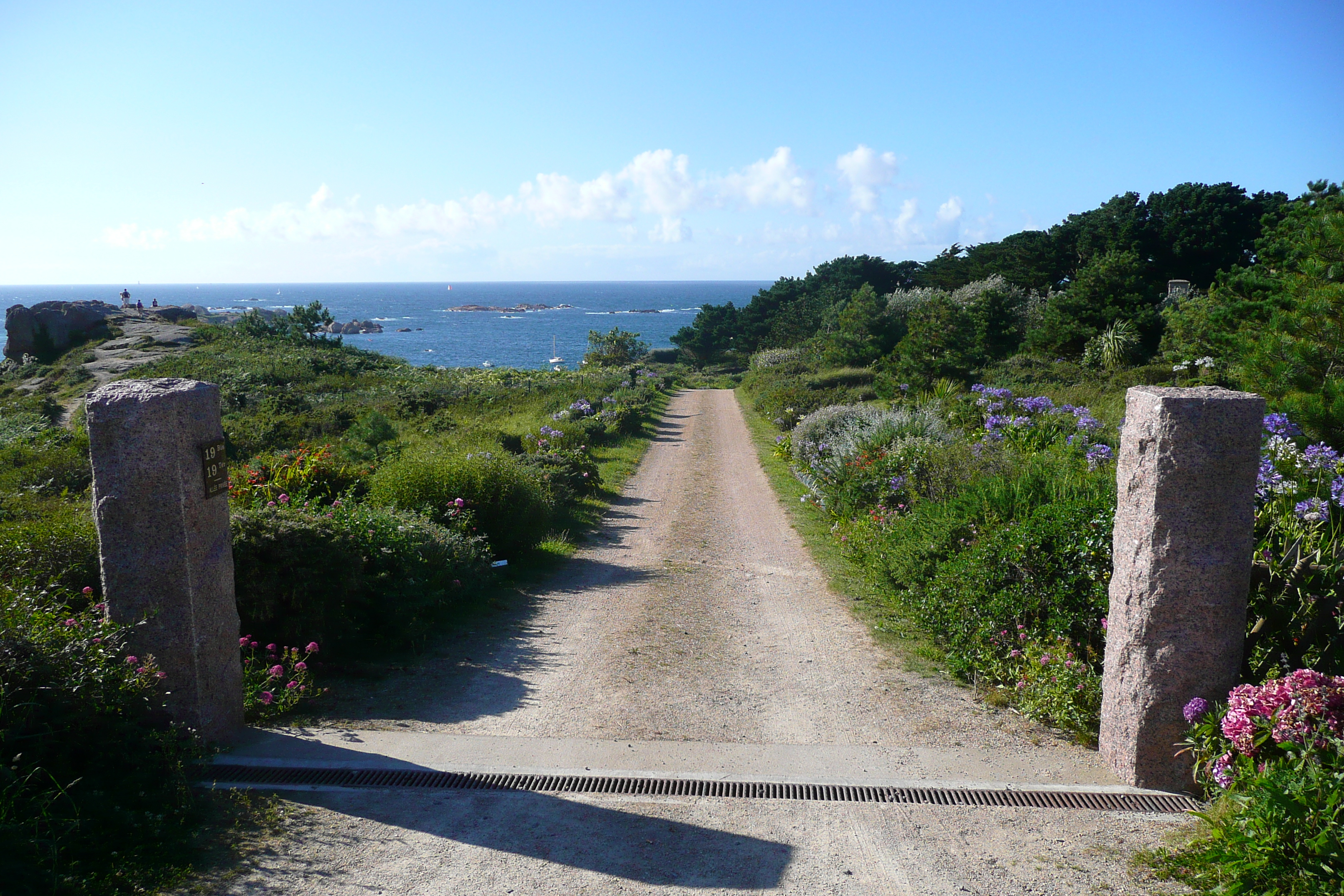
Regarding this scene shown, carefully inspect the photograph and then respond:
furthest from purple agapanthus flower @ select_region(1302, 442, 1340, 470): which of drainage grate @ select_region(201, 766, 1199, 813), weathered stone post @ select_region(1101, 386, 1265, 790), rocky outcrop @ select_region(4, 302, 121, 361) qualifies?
rocky outcrop @ select_region(4, 302, 121, 361)

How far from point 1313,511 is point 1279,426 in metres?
3.40

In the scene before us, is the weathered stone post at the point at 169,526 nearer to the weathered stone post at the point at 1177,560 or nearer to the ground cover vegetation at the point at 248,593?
the ground cover vegetation at the point at 248,593

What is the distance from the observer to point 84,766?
3.92 m

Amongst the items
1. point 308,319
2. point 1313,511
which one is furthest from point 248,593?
point 308,319

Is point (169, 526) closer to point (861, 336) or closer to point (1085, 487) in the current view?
point (1085, 487)

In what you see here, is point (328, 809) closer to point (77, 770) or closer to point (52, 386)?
point (77, 770)

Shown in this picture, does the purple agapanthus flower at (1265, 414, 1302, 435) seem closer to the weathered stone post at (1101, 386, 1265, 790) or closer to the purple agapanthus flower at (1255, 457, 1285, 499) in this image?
the purple agapanthus flower at (1255, 457, 1285, 499)

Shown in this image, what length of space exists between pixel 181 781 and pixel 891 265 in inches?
2460

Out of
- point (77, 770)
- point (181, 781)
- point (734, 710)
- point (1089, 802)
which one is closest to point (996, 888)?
point (1089, 802)

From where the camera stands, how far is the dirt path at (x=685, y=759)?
3.67m

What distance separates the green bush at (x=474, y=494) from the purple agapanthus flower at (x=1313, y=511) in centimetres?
726

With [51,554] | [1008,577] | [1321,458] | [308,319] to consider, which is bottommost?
[1008,577]

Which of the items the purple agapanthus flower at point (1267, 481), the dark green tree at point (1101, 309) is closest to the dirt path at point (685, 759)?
the purple agapanthus flower at point (1267, 481)

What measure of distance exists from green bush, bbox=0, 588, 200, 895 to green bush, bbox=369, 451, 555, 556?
4.62m
